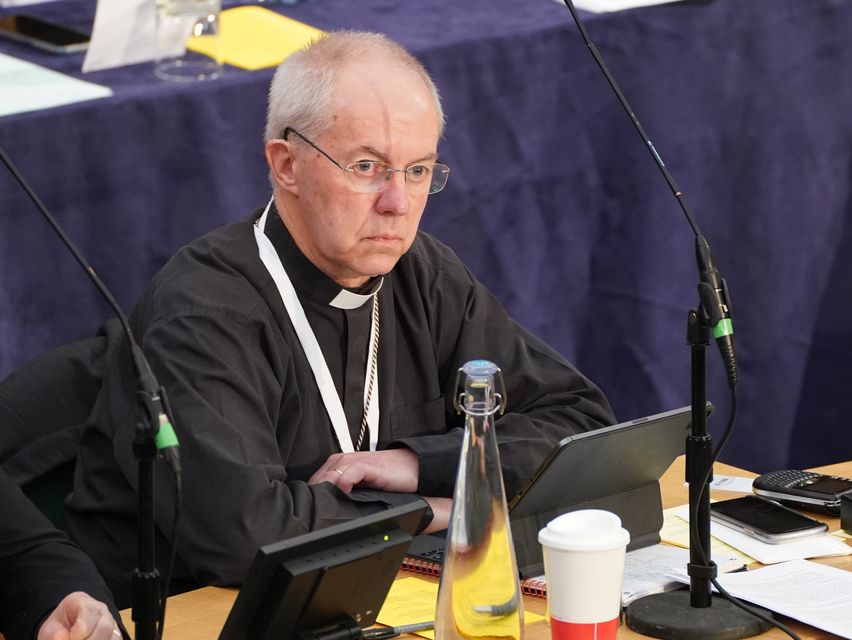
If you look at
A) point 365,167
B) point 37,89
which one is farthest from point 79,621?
point 37,89

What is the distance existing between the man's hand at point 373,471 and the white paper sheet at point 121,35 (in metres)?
1.26

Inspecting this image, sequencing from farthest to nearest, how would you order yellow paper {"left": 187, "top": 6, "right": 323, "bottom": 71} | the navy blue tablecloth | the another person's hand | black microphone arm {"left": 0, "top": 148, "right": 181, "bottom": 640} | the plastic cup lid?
yellow paper {"left": 187, "top": 6, "right": 323, "bottom": 71} < the navy blue tablecloth < the another person's hand < the plastic cup lid < black microphone arm {"left": 0, "top": 148, "right": 181, "bottom": 640}

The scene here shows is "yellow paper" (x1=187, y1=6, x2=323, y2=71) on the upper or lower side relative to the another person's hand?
upper

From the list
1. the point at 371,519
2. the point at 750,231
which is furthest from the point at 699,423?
the point at 750,231

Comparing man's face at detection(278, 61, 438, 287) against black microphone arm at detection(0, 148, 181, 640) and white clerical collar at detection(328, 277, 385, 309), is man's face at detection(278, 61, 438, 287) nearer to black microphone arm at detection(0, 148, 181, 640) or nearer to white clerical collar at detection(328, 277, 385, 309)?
white clerical collar at detection(328, 277, 385, 309)

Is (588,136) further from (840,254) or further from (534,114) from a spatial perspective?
(840,254)

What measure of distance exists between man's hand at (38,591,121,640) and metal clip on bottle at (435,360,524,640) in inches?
18.9

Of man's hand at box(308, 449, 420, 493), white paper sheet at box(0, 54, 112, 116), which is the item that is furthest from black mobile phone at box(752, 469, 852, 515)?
white paper sheet at box(0, 54, 112, 116)

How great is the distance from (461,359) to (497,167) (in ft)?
3.44

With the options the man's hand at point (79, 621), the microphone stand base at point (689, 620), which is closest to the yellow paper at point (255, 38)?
the man's hand at point (79, 621)

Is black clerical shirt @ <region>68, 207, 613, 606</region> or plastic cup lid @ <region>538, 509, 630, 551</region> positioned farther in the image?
black clerical shirt @ <region>68, 207, 613, 606</region>

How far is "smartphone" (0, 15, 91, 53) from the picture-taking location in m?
3.42

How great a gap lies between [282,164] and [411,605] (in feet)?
2.70

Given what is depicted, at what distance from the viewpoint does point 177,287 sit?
2375mm
